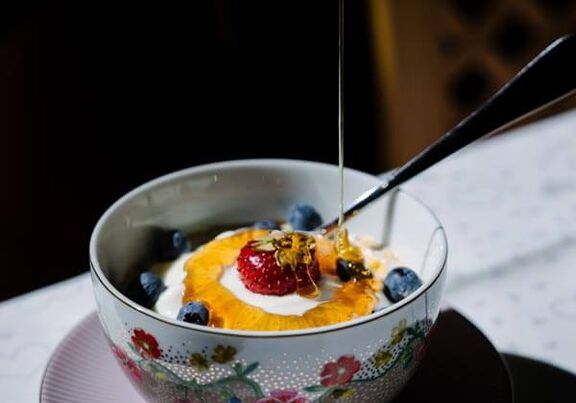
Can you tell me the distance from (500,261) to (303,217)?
0.24m

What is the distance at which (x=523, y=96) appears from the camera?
1.94ft

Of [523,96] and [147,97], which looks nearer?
[523,96]

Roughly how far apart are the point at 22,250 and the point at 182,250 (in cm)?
107

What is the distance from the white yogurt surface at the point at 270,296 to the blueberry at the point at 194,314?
0.04 meters

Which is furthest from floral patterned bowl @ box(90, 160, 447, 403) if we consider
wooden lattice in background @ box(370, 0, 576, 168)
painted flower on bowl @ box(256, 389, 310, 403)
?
wooden lattice in background @ box(370, 0, 576, 168)

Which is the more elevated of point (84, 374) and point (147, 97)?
point (84, 374)

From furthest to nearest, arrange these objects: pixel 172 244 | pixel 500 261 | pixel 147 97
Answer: pixel 147 97
pixel 500 261
pixel 172 244

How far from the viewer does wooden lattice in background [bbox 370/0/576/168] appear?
1660 mm

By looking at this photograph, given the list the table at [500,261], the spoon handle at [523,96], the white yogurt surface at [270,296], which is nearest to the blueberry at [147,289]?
the white yogurt surface at [270,296]

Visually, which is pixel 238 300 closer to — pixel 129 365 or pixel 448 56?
pixel 129 365

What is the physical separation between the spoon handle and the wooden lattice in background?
101cm

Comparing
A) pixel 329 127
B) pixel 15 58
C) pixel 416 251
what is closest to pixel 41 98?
pixel 15 58

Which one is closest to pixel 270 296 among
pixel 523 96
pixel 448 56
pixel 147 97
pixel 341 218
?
pixel 341 218

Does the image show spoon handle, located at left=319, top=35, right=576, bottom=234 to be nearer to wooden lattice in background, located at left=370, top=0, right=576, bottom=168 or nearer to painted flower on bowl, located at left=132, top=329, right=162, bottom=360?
painted flower on bowl, located at left=132, top=329, right=162, bottom=360
